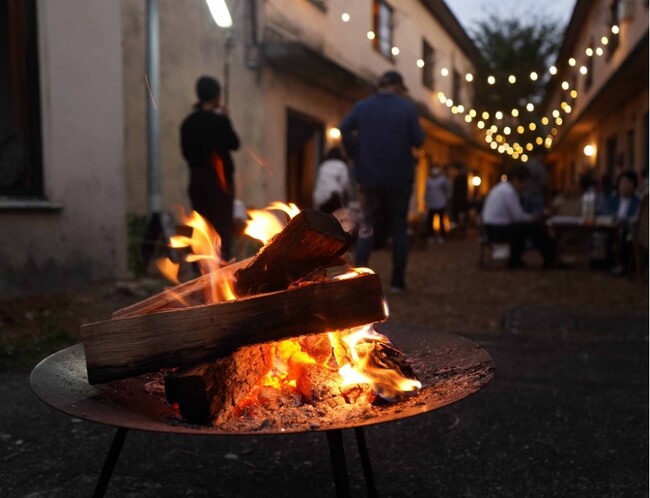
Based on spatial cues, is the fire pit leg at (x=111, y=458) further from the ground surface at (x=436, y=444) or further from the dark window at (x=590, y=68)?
the dark window at (x=590, y=68)

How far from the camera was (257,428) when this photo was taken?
1.57 m

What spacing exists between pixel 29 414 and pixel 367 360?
6.74 feet

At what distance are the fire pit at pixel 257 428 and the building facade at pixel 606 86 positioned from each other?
9.12 meters

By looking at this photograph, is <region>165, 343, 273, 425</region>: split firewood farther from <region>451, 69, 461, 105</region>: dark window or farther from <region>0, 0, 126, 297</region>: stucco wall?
<region>451, 69, 461, 105</region>: dark window

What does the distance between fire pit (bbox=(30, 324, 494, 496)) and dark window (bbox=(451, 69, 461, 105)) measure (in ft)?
74.7

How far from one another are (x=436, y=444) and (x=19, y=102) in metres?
4.87

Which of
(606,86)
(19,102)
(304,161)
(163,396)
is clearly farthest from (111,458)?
(606,86)

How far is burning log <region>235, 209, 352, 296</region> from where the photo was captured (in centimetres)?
180

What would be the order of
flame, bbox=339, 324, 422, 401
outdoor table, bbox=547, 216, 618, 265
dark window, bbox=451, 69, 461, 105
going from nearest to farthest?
flame, bbox=339, 324, 422, 401
outdoor table, bbox=547, 216, 618, 265
dark window, bbox=451, 69, 461, 105

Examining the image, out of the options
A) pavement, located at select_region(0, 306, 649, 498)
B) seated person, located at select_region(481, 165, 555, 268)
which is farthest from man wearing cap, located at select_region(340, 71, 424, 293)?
seated person, located at select_region(481, 165, 555, 268)

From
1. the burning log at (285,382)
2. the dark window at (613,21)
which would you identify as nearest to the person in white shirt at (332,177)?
the burning log at (285,382)

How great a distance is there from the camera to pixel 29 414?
3133mm

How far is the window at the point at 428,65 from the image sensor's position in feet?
65.2

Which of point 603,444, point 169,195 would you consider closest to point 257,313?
point 603,444
